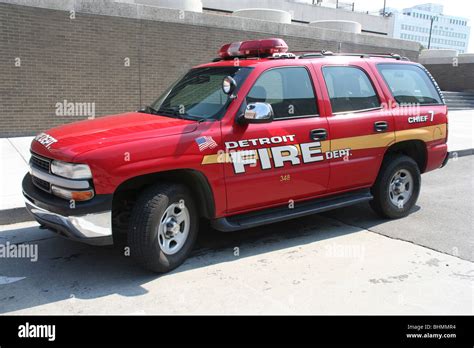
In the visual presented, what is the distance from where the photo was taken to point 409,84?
593 centimetres

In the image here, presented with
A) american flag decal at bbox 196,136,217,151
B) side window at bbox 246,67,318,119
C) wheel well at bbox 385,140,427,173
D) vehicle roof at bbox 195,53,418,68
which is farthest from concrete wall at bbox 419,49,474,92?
american flag decal at bbox 196,136,217,151

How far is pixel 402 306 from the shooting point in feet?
11.9

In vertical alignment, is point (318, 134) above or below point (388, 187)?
above

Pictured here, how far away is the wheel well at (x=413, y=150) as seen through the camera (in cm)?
574

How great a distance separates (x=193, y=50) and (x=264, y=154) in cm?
873

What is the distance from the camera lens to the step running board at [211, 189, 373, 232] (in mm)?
4391

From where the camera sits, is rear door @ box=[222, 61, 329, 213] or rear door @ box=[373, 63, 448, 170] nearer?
rear door @ box=[222, 61, 329, 213]

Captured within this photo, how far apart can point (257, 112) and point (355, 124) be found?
59.6 inches

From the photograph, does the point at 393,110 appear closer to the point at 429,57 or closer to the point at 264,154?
the point at 264,154

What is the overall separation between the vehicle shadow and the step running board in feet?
1.26

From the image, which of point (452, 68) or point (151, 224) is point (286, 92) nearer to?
point (151, 224)

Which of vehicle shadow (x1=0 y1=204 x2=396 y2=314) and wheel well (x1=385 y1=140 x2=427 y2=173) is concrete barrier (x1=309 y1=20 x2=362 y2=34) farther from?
vehicle shadow (x1=0 y1=204 x2=396 y2=314)

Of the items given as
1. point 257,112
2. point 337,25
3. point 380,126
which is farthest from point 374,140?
point 337,25
